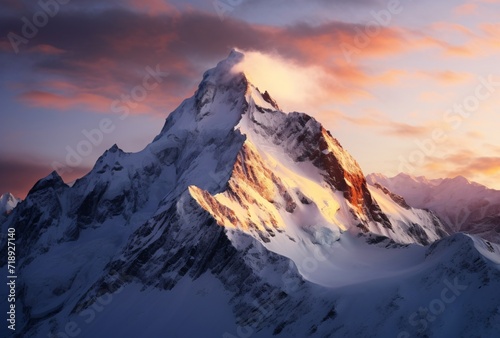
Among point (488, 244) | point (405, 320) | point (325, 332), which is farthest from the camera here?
point (488, 244)

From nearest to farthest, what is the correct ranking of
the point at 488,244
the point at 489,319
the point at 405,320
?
1. the point at 489,319
2. the point at 405,320
3. the point at 488,244

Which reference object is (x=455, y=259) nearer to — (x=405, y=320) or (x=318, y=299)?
(x=405, y=320)

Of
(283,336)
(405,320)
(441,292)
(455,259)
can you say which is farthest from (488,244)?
(283,336)

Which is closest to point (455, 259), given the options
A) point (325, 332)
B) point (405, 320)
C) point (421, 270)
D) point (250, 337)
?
point (421, 270)

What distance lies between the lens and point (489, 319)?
157500 mm

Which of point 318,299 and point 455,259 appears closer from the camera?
point 455,259

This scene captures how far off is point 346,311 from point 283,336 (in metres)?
18.8

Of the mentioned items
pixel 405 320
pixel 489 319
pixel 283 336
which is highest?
pixel 283 336

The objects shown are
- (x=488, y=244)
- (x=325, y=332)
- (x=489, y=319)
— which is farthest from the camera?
(x=488, y=244)

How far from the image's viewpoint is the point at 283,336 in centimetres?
19038

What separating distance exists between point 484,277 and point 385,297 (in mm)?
25018

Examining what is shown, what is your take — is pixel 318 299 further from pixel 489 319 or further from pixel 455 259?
pixel 489 319

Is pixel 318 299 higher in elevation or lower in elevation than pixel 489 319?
higher

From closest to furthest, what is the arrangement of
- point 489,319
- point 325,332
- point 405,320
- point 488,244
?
1. point 489,319
2. point 405,320
3. point 325,332
4. point 488,244
